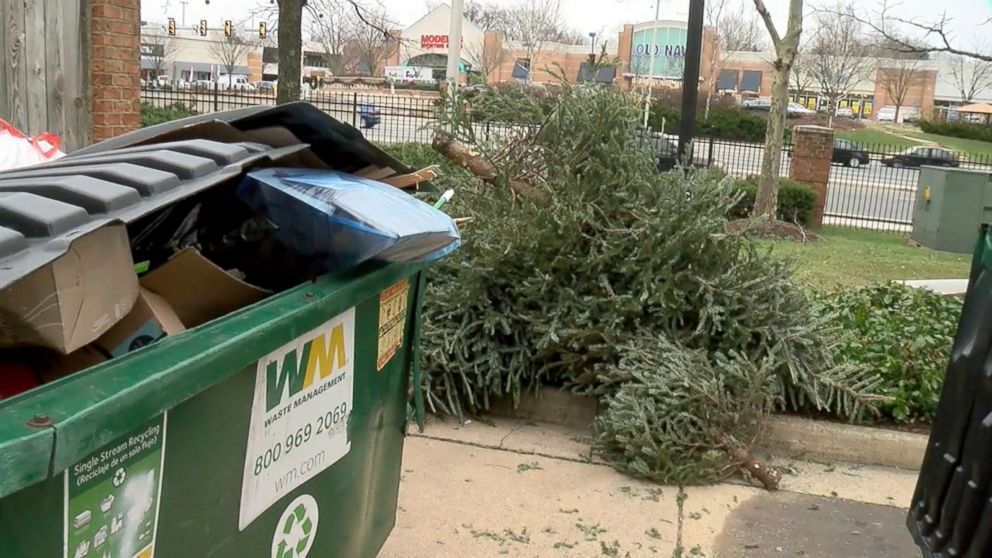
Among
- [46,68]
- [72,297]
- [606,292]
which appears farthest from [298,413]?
[46,68]

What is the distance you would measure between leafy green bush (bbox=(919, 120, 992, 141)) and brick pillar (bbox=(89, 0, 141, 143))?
50934 mm

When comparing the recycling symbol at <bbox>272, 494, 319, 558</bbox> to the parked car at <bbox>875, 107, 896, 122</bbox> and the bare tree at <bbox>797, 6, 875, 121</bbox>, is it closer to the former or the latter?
the bare tree at <bbox>797, 6, 875, 121</bbox>

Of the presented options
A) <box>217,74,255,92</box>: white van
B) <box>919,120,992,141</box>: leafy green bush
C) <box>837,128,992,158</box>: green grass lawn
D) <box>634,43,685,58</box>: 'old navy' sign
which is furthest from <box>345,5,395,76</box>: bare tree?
<box>919,120,992,141</box>: leafy green bush

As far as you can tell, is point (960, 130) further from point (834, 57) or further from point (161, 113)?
point (161, 113)

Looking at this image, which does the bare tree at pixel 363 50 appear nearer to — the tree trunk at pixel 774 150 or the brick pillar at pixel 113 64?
the tree trunk at pixel 774 150

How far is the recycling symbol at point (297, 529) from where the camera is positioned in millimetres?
2172

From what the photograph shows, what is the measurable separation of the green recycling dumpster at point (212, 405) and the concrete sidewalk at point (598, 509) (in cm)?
86

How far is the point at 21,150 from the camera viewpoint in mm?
3482

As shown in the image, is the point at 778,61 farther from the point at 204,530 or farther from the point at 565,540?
the point at 204,530

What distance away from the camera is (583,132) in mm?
4945

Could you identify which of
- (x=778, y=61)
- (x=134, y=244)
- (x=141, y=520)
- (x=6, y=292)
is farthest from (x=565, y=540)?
(x=778, y=61)

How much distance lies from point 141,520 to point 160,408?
0.74ft

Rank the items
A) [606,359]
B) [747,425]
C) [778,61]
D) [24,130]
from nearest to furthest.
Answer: [747,425] → [606,359] → [24,130] → [778,61]

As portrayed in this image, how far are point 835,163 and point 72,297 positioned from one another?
31792mm
